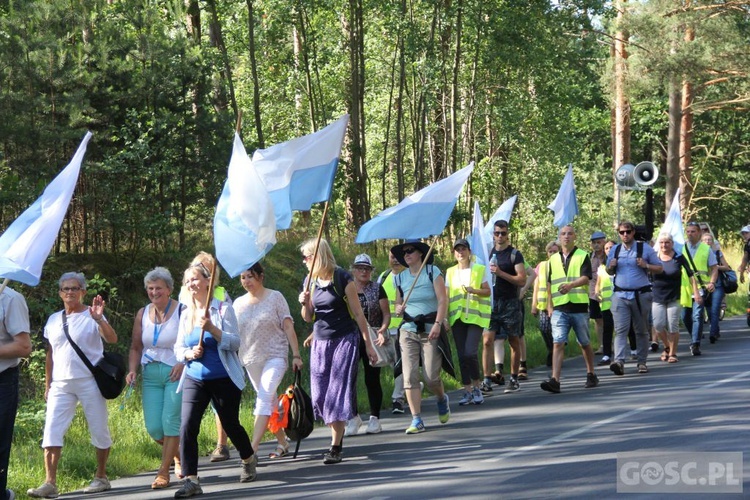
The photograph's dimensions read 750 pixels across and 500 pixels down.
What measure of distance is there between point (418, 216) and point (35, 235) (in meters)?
4.90

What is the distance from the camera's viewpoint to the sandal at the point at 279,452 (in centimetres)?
1073

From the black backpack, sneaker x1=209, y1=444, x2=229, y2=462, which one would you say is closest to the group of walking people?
the black backpack

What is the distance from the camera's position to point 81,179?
20094 mm

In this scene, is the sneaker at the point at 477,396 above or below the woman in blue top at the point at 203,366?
below

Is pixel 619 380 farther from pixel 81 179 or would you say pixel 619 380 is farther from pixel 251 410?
pixel 81 179

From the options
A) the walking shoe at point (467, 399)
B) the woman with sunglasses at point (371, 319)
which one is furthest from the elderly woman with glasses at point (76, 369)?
the walking shoe at point (467, 399)

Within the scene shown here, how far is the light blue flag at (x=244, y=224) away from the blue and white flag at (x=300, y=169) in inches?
52.0

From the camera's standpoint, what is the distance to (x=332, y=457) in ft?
33.2

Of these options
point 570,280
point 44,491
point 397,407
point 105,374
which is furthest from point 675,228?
point 44,491

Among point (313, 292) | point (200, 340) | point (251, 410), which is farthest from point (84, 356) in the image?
point (251, 410)

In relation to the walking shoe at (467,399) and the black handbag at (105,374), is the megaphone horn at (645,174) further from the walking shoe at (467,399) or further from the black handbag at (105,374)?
the black handbag at (105,374)

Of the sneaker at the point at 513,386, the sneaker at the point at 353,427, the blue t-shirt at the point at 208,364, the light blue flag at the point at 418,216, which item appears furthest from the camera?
the sneaker at the point at 513,386

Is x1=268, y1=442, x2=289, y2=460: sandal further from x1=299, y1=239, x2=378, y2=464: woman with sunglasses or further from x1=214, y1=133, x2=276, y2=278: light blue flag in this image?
x1=214, y1=133, x2=276, y2=278: light blue flag
